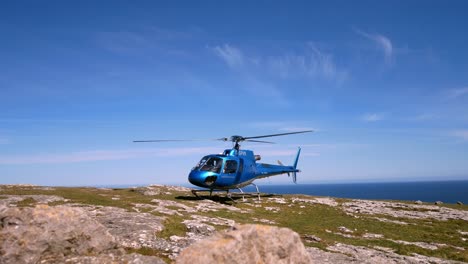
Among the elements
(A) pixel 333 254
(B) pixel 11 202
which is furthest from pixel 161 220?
(B) pixel 11 202

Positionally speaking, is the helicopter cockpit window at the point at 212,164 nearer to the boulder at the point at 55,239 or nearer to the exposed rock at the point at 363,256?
the exposed rock at the point at 363,256

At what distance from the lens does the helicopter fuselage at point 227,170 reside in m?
29.0

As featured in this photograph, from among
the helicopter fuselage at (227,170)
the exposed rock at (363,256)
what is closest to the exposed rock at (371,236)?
the exposed rock at (363,256)

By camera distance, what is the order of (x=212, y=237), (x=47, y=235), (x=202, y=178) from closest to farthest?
1. (x=212, y=237)
2. (x=47, y=235)
3. (x=202, y=178)

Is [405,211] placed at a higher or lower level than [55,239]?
lower

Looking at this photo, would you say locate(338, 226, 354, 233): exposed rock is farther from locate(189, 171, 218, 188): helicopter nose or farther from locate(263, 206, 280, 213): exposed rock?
locate(189, 171, 218, 188): helicopter nose

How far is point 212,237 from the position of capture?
870cm

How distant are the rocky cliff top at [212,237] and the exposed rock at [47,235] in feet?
0.09

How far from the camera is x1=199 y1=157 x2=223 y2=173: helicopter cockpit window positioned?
96.5 ft

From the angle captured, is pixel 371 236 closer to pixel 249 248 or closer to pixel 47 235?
pixel 249 248

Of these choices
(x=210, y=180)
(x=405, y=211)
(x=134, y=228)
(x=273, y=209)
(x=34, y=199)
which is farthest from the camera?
(x=405, y=211)

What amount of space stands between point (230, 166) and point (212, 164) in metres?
2.14

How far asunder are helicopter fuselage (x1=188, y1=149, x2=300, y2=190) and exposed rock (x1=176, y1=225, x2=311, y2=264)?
20.0m

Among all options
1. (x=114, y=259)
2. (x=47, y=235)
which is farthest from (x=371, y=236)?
(x=47, y=235)
